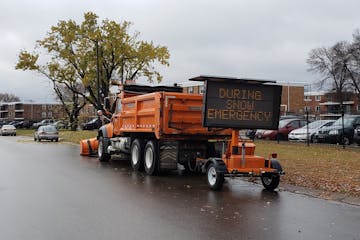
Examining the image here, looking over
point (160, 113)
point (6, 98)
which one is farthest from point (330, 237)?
point (6, 98)

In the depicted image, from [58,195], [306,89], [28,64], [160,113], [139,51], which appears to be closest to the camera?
[58,195]

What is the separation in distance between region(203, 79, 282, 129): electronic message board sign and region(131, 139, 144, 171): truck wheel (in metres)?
4.47

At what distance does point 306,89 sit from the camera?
106062mm

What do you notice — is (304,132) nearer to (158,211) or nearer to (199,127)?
(199,127)

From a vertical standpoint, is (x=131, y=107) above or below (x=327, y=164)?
above

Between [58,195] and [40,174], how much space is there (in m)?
4.24

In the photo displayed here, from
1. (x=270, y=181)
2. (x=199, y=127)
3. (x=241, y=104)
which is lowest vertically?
(x=270, y=181)

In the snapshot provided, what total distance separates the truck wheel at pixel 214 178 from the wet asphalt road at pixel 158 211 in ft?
0.67

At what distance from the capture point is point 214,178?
38.3 ft

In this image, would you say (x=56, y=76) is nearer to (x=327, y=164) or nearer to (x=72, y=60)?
(x=72, y=60)

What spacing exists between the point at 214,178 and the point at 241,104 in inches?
75.6

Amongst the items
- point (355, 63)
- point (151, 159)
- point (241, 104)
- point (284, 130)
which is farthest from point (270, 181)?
point (355, 63)

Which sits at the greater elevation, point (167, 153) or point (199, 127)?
point (199, 127)

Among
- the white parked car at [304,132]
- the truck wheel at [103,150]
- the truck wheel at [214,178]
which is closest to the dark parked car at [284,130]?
the white parked car at [304,132]
